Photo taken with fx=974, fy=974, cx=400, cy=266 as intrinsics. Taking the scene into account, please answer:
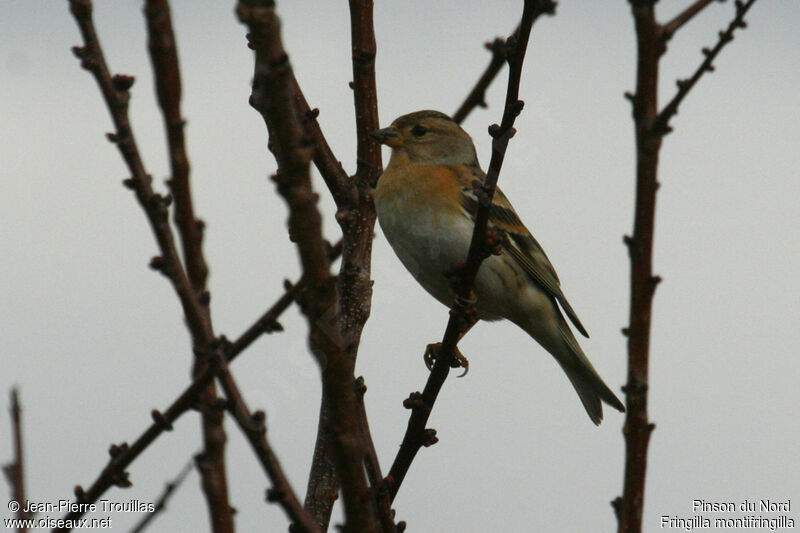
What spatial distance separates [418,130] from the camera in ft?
26.9

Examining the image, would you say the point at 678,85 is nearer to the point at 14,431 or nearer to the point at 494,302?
the point at 14,431

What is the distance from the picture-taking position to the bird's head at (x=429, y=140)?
8.01 meters

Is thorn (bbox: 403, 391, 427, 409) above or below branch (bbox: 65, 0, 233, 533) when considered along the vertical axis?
above

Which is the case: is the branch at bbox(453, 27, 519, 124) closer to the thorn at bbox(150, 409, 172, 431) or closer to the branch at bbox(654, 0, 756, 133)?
the branch at bbox(654, 0, 756, 133)

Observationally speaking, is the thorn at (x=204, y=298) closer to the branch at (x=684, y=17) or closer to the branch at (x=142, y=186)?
the branch at (x=142, y=186)

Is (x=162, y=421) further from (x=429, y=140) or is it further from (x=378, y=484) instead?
(x=429, y=140)

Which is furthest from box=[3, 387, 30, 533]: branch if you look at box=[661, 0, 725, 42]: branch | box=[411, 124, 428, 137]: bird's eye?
box=[411, 124, 428, 137]: bird's eye

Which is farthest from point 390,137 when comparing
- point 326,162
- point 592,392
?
point 592,392

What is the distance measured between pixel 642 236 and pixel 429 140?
616cm

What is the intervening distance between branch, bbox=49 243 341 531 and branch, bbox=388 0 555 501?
0.96 metres

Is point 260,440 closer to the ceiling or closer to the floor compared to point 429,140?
closer to the floor

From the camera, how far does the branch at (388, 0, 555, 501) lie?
3271mm

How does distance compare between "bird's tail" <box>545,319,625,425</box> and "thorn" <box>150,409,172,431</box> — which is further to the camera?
"bird's tail" <box>545,319,625,425</box>

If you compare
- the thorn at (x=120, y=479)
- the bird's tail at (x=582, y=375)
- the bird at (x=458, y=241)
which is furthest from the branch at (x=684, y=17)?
the bird's tail at (x=582, y=375)
